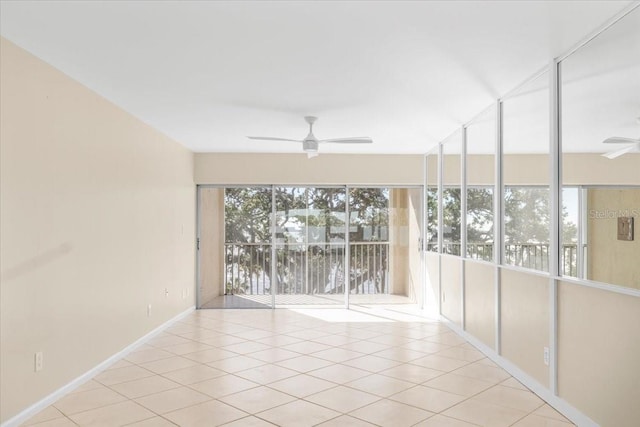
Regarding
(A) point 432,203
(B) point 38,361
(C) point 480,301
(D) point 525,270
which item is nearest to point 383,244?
(A) point 432,203

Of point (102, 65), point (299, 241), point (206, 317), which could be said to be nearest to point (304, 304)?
point (299, 241)

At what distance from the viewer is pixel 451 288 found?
6.09 m

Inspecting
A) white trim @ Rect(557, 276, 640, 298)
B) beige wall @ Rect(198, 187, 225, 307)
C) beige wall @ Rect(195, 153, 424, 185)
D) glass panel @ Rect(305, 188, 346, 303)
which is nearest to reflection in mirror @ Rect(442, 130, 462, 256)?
beige wall @ Rect(195, 153, 424, 185)

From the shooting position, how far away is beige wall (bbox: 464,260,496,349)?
4707mm

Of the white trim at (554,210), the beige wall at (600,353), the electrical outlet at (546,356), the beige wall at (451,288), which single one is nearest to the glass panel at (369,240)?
the beige wall at (451,288)

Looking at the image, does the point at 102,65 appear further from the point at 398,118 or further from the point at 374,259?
the point at 374,259

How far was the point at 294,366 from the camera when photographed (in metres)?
4.48

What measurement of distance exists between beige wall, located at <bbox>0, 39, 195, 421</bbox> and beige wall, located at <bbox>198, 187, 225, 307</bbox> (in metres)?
1.94

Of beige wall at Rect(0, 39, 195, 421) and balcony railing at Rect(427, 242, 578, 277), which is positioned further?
balcony railing at Rect(427, 242, 578, 277)

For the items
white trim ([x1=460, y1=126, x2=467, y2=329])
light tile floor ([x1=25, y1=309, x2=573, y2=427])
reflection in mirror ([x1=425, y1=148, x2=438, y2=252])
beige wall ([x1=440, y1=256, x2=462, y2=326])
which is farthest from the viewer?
reflection in mirror ([x1=425, y1=148, x2=438, y2=252])

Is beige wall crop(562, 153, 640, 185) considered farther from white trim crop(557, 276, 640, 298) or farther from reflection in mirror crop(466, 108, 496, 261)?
reflection in mirror crop(466, 108, 496, 261)

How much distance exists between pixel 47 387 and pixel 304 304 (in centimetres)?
470

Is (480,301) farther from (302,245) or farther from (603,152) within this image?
(302,245)

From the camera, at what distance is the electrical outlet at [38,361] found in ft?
10.8
